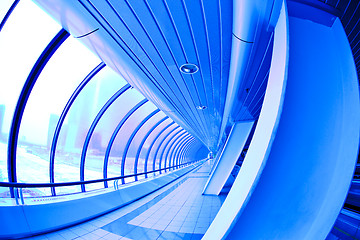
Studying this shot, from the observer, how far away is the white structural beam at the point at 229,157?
21.9 feet

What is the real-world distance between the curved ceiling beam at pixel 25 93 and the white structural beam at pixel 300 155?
170 inches

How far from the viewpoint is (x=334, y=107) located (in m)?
1.31

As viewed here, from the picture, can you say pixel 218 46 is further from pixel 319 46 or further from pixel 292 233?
pixel 292 233

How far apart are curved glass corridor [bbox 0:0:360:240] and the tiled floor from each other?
0.15 ft

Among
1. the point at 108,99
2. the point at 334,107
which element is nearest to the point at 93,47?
the point at 334,107

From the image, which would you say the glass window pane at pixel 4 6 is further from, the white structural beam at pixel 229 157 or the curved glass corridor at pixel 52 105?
the white structural beam at pixel 229 157

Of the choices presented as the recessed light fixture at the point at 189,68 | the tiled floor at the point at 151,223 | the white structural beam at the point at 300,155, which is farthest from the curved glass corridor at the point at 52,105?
the white structural beam at the point at 300,155

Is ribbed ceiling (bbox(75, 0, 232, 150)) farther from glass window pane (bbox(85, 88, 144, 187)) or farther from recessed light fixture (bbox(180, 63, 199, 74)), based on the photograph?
glass window pane (bbox(85, 88, 144, 187))

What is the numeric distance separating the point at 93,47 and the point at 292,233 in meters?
3.42

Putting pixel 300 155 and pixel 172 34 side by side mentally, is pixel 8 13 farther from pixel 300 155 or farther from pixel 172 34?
pixel 300 155

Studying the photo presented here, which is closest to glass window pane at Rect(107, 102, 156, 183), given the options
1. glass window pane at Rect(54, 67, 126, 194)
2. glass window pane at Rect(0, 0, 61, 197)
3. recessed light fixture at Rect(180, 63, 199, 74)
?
glass window pane at Rect(54, 67, 126, 194)

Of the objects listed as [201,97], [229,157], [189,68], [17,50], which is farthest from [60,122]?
[229,157]

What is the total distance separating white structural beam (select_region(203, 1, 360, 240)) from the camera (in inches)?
48.1

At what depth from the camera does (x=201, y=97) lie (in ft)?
14.5
